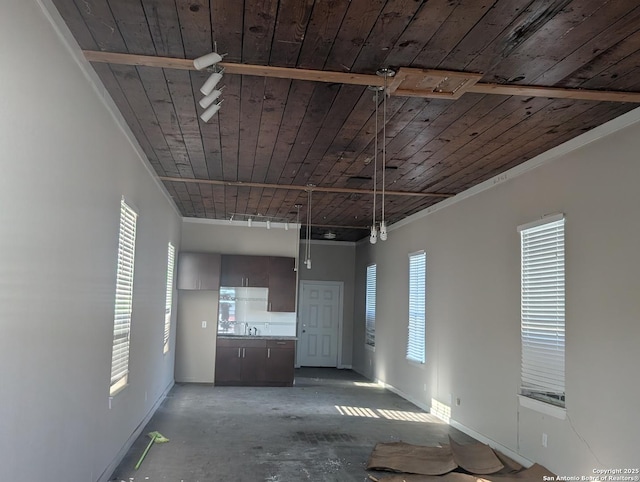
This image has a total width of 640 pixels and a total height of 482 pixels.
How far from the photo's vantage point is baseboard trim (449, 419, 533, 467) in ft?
16.4

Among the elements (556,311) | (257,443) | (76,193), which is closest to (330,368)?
(257,443)

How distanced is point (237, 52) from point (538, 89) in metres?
1.85

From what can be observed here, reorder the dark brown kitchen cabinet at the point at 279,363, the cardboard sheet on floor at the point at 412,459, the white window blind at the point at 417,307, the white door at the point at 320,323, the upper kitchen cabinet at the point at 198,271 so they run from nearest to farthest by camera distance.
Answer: the cardboard sheet on floor at the point at 412,459
the white window blind at the point at 417,307
the upper kitchen cabinet at the point at 198,271
the dark brown kitchen cabinet at the point at 279,363
the white door at the point at 320,323

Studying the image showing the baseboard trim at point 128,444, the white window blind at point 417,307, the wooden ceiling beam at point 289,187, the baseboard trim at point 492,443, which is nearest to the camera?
the baseboard trim at point 128,444

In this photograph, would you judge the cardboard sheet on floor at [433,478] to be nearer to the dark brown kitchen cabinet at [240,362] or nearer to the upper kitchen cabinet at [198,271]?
the dark brown kitchen cabinet at [240,362]

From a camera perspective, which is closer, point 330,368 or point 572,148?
point 572,148

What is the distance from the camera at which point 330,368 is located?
12.1m

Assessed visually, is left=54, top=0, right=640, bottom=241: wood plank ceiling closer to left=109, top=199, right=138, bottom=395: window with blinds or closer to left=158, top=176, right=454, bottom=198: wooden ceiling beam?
left=158, top=176, right=454, bottom=198: wooden ceiling beam

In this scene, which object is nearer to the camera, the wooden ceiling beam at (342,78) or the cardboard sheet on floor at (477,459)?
the wooden ceiling beam at (342,78)

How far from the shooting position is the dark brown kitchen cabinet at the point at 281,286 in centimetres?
956

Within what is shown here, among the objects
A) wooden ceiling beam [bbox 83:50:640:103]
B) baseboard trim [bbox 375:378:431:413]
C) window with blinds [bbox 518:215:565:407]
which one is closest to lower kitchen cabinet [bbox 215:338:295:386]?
baseboard trim [bbox 375:378:431:413]

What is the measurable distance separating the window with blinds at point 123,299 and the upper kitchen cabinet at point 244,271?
14.2 feet

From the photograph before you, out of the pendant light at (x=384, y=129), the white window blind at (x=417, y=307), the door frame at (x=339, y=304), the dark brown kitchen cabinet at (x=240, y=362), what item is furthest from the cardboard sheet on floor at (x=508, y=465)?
the door frame at (x=339, y=304)

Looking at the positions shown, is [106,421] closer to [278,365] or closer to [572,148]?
[572,148]
